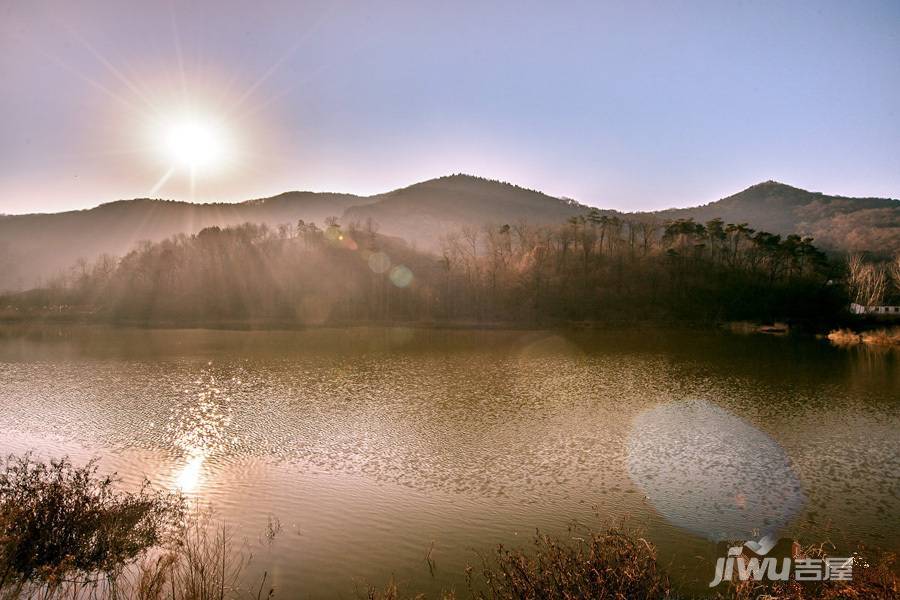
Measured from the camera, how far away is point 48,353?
5166 centimetres

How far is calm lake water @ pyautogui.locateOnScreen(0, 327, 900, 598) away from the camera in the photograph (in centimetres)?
1335

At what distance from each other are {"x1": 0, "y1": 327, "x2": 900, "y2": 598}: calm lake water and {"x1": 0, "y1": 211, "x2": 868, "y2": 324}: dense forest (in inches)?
2113

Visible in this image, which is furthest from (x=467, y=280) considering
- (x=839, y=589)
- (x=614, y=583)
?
(x=614, y=583)

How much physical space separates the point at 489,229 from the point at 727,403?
98826 mm

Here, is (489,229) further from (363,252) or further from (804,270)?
(804,270)

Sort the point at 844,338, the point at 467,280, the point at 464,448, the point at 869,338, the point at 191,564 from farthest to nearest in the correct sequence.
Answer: the point at 467,280 < the point at 844,338 < the point at 869,338 < the point at 464,448 < the point at 191,564

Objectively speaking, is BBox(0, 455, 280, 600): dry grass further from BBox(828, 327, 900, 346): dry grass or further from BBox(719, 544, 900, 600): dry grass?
BBox(828, 327, 900, 346): dry grass

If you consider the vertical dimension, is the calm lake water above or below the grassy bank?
below

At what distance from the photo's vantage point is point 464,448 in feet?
68.6

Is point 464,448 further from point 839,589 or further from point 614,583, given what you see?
point 839,589

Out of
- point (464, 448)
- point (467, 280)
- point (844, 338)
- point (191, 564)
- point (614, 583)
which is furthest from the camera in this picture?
point (467, 280)

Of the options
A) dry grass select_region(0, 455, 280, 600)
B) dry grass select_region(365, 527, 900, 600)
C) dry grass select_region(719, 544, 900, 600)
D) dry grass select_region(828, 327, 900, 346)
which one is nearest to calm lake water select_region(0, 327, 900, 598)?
dry grass select_region(0, 455, 280, 600)

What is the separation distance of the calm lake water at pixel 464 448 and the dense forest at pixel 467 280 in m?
53.7

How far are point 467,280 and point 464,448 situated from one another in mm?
87899
